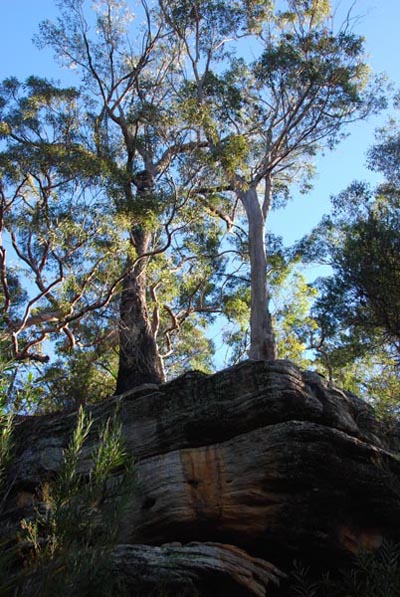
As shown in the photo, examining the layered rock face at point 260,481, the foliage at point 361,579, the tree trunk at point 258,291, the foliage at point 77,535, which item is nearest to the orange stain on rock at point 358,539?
the layered rock face at point 260,481

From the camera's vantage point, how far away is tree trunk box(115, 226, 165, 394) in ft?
32.8

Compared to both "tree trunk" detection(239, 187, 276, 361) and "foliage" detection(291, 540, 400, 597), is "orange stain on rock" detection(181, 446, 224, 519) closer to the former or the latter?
"foliage" detection(291, 540, 400, 597)

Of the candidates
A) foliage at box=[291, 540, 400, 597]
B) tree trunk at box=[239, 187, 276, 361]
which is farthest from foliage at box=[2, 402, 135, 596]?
tree trunk at box=[239, 187, 276, 361]

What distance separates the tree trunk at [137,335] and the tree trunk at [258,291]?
5.50 ft

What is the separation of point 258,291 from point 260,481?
20.3 feet

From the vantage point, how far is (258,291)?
11.6 meters

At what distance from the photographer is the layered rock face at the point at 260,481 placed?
18.7 feet

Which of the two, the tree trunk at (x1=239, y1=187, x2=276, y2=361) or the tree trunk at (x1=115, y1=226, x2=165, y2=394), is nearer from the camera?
the tree trunk at (x1=115, y1=226, x2=165, y2=394)

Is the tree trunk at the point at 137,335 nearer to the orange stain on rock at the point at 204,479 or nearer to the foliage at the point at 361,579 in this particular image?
the orange stain on rock at the point at 204,479

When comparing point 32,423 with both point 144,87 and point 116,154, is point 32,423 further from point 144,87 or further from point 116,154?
point 144,87

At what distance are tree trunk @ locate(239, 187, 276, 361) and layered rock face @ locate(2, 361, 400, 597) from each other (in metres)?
2.93

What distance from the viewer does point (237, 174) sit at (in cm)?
1309

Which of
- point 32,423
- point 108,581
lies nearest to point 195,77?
point 32,423

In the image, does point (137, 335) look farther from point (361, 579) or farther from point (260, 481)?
point (361, 579)
